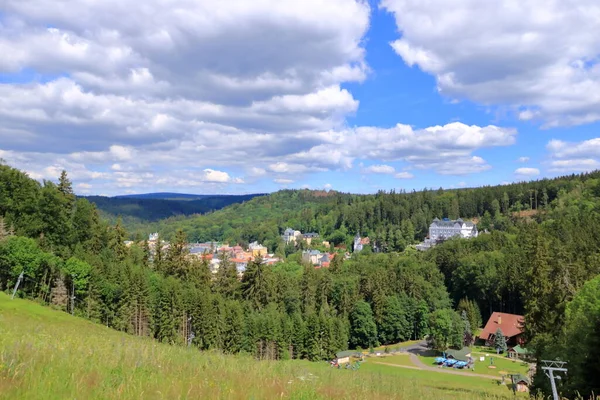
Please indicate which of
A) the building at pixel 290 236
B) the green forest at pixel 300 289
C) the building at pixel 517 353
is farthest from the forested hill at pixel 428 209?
the building at pixel 517 353

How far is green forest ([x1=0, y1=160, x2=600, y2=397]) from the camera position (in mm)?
29953

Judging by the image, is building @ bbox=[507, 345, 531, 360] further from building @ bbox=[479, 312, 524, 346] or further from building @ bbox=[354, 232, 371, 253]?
building @ bbox=[354, 232, 371, 253]

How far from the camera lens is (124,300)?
43.0m

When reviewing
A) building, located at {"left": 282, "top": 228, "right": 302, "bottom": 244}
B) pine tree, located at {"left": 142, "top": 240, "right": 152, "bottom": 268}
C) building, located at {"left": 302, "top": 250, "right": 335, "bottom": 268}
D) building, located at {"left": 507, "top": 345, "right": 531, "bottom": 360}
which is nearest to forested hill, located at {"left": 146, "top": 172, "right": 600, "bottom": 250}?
building, located at {"left": 282, "top": 228, "right": 302, "bottom": 244}

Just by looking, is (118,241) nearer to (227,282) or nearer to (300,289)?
(227,282)

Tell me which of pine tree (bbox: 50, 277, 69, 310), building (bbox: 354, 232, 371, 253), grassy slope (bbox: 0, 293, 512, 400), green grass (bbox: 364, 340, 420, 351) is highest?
grassy slope (bbox: 0, 293, 512, 400)

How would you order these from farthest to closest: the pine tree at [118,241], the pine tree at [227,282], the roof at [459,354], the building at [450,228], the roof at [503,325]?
the building at [450,228]
the roof at [503,325]
the pine tree at [227,282]
the roof at [459,354]
the pine tree at [118,241]

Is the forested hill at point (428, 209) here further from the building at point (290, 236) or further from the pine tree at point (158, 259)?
the pine tree at point (158, 259)

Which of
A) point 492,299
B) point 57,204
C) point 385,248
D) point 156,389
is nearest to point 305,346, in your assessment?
point 57,204

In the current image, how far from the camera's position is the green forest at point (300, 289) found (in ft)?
98.3

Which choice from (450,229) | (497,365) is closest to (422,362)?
(497,365)

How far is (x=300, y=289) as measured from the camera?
67188 millimetres

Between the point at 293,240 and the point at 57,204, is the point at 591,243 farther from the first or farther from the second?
the point at 293,240

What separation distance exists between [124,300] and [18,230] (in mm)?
12302
